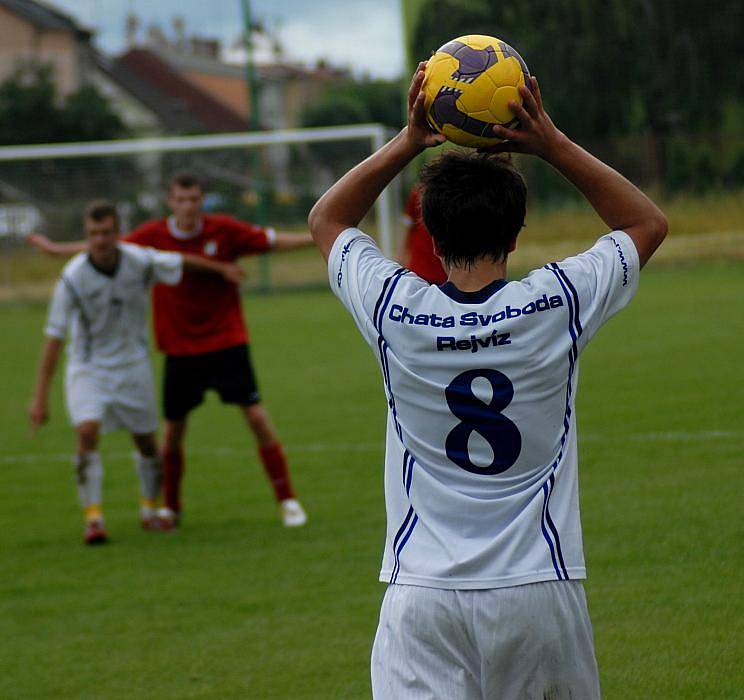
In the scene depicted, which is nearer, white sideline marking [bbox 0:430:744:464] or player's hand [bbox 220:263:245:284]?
player's hand [bbox 220:263:245:284]

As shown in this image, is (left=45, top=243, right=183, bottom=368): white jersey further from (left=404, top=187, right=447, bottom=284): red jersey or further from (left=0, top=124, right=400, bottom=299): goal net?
(left=0, top=124, right=400, bottom=299): goal net

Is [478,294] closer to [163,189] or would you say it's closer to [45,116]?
[163,189]

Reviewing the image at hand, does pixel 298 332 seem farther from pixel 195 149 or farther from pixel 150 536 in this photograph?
pixel 150 536

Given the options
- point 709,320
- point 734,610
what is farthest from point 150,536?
point 709,320

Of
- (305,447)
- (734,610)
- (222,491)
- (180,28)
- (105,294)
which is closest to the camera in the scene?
(734,610)

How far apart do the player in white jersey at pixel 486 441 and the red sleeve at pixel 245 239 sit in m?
5.28

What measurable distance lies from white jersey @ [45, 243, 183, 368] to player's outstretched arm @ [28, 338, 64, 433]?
119mm

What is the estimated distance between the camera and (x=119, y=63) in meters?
72.6

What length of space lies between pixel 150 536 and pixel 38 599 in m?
1.40

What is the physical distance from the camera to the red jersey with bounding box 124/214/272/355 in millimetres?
8016

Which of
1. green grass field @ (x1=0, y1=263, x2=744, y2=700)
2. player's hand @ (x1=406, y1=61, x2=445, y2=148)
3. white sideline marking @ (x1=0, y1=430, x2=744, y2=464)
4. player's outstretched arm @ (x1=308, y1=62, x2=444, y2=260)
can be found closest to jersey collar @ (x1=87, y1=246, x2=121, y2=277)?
green grass field @ (x1=0, y1=263, x2=744, y2=700)

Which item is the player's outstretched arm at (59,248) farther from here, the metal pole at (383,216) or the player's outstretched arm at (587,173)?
the metal pole at (383,216)

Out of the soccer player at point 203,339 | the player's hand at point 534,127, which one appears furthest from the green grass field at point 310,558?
the player's hand at point 534,127

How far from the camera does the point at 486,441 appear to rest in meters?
2.79
